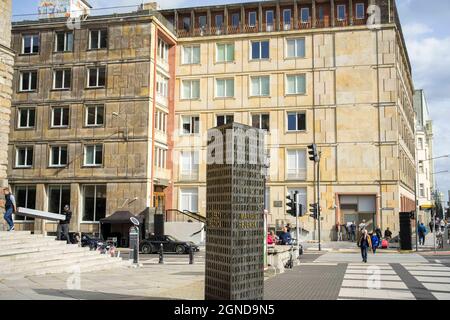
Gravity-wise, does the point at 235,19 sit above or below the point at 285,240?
above

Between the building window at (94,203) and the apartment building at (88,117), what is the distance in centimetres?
8

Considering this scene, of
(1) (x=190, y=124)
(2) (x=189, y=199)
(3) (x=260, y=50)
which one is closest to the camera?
(2) (x=189, y=199)

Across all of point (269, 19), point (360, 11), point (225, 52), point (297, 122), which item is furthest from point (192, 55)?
point (360, 11)

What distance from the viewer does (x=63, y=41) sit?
1686 inches

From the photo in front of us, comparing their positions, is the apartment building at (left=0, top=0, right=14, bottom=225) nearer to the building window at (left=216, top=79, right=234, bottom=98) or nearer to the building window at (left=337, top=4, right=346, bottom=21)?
the building window at (left=216, top=79, right=234, bottom=98)

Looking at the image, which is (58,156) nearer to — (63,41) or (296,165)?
(63,41)

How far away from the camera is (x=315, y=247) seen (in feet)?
122

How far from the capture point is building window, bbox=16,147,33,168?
42188 mm

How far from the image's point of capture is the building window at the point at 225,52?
45.3 metres

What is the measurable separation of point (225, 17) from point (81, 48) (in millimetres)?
12674

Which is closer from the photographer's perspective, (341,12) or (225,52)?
(341,12)

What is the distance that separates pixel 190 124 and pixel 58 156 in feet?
37.1
